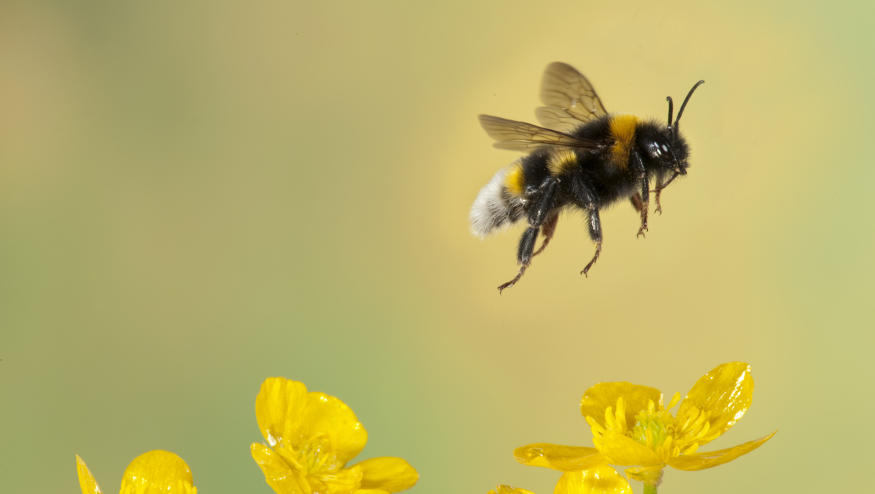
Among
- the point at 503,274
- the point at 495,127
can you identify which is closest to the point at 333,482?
the point at 495,127

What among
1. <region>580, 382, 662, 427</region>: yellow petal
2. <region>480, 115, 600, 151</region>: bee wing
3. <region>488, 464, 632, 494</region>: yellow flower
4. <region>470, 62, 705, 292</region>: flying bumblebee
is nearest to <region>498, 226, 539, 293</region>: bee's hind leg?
<region>470, 62, 705, 292</region>: flying bumblebee

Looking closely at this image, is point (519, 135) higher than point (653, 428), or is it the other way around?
point (519, 135)

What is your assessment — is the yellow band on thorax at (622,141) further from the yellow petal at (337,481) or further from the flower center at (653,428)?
the yellow petal at (337,481)

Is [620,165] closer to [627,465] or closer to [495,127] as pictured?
[495,127]

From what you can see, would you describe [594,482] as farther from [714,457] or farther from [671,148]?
[671,148]

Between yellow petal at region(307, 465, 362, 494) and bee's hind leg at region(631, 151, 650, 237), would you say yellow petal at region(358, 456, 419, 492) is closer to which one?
yellow petal at region(307, 465, 362, 494)

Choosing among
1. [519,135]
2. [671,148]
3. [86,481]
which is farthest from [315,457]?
[671,148]
